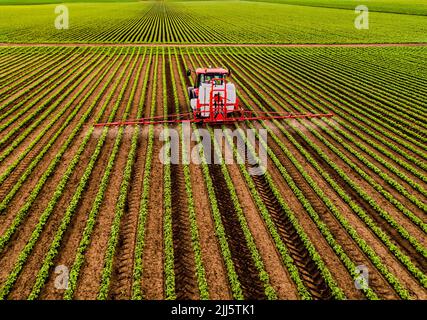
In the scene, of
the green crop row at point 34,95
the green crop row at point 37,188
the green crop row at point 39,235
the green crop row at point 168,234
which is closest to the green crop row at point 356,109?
the green crop row at point 168,234

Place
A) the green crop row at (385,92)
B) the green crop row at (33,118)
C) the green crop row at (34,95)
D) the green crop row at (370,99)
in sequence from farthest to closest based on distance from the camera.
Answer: the green crop row at (385,92) → the green crop row at (370,99) → the green crop row at (34,95) → the green crop row at (33,118)

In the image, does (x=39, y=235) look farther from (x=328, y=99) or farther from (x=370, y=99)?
(x=370, y=99)

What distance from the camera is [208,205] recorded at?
10867 mm

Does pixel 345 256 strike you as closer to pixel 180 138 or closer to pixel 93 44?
pixel 180 138

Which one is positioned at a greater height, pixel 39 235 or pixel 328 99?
pixel 328 99

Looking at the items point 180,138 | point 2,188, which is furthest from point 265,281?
point 2,188

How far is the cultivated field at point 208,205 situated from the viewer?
26.6ft

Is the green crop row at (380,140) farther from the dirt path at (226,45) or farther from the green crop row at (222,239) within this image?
the dirt path at (226,45)

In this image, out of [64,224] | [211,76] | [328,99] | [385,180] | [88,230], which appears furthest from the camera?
[328,99]

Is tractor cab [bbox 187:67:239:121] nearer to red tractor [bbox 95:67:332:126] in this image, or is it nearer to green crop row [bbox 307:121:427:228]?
red tractor [bbox 95:67:332:126]

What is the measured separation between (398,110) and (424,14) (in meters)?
74.2

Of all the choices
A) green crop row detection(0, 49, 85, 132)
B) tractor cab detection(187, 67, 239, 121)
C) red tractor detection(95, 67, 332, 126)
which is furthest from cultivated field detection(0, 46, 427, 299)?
tractor cab detection(187, 67, 239, 121)

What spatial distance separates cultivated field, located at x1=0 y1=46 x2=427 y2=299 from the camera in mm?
8102

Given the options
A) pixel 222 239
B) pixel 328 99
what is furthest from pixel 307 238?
pixel 328 99
